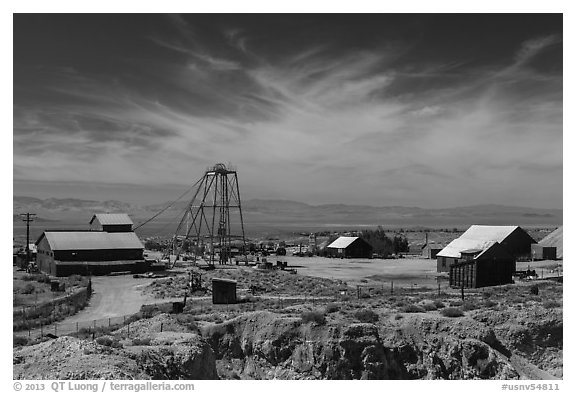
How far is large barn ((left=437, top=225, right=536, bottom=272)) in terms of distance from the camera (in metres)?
52.4

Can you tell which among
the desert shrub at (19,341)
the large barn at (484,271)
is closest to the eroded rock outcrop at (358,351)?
the desert shrub at (19,341)

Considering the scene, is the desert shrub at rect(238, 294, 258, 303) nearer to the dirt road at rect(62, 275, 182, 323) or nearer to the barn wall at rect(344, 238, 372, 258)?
the dirt road at rect(62, 275, 182, 323)

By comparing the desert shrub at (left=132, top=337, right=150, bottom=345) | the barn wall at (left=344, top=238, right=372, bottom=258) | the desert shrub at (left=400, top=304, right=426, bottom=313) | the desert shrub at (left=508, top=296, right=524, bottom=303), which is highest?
the barn wall at (left=344, top=238, right=372, bottom=258)

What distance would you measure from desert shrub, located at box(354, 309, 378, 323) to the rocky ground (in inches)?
1.8

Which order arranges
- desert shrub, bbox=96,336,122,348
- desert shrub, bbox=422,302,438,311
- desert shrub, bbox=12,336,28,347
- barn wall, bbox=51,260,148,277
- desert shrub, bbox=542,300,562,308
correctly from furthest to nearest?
barn wall, bbox=51,260,148,277 < desert shrub, bbox=422,302,438,311 < desert shrub, bbox=542,300,562,308 < desert shrub, bbox=12,336,28,347 < desert shrub, bbox=96,336,122,348

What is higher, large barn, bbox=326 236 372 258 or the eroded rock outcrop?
large barn, bbox=326 236 372 258

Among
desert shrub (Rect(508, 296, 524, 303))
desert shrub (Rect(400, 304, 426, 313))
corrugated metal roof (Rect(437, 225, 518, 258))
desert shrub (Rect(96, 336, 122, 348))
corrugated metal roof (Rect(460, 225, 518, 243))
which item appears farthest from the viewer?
corrugated metal roof (Rect(460, 225, 518, 243))

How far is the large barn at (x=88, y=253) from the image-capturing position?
50.4 meters

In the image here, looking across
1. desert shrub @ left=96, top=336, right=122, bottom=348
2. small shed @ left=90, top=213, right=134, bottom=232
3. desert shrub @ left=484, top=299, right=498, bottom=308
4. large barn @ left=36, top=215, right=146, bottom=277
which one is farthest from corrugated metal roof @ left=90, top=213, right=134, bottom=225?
desert shrub @ left=484, top=299, right=498, bottom=308

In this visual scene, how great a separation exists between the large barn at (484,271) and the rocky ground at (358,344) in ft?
46.2

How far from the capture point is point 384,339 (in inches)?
909

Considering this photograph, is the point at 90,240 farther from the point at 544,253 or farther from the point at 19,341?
the point at 544,253
